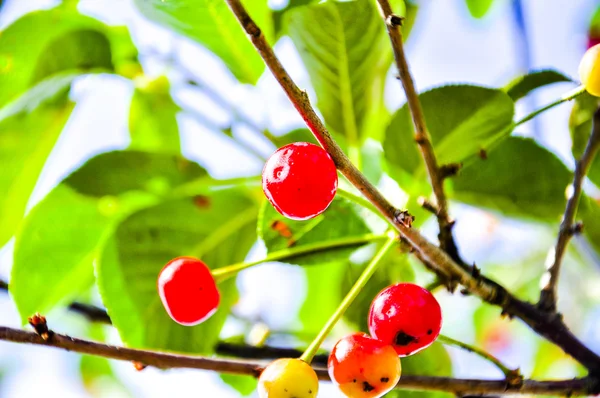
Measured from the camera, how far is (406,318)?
2.47 ft

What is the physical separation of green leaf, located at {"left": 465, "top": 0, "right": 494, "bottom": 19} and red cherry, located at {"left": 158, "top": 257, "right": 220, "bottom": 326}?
0.99 metres

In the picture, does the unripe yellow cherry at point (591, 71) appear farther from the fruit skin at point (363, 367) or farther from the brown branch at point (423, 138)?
the fruit skin at point (363, 367)

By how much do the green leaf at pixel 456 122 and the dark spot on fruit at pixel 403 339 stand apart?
35 centimetres

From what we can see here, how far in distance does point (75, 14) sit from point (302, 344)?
931mm

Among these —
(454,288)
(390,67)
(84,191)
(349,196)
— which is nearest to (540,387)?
(454,288)

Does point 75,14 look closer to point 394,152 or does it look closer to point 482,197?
point 394,152

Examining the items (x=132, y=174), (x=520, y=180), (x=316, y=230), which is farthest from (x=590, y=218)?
(x=132, y=174)

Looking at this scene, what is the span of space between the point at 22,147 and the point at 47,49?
22cm

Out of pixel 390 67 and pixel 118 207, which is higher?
pixel 390 67

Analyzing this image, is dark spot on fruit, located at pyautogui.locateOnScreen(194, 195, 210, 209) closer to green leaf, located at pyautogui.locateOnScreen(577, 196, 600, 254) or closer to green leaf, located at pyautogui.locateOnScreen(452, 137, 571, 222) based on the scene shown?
green leaf, located at pyautogui.locateOnScreen(452, 137, 571, 222)

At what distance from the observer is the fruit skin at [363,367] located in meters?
0.71

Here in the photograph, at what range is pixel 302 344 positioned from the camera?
1499mm

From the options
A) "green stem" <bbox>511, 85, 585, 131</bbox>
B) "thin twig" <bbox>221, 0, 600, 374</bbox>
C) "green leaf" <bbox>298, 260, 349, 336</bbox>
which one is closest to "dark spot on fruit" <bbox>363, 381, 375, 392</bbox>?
"thin twig" <bbox>221, 0, 600, 374</bbox>

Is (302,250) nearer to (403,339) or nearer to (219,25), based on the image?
(403,339)
